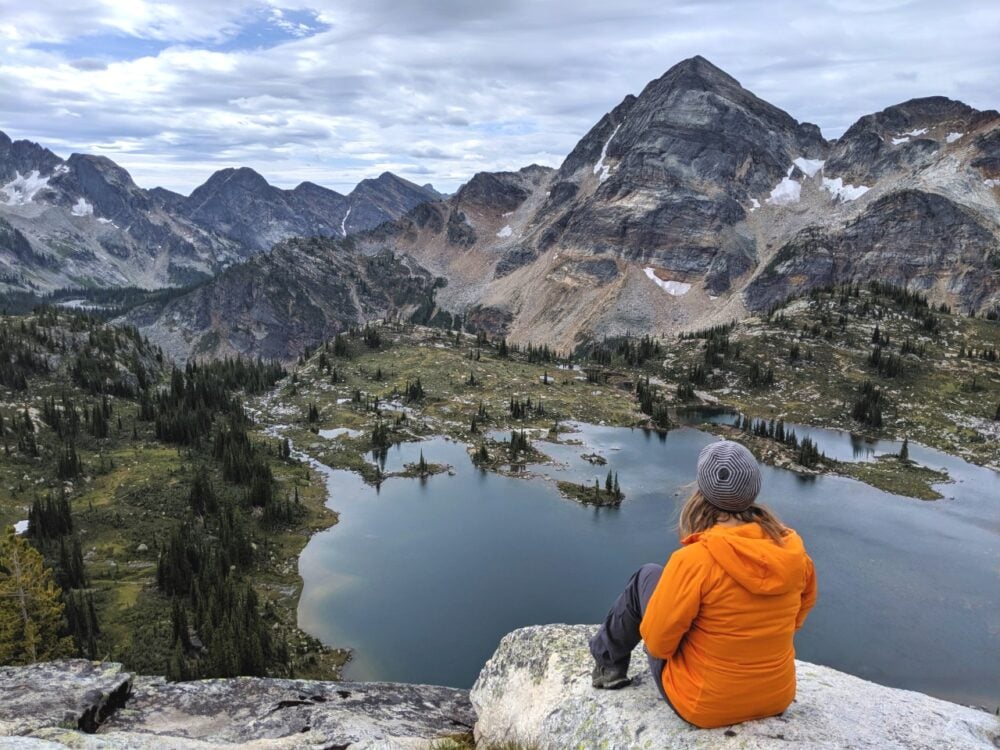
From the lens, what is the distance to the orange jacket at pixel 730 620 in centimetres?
808

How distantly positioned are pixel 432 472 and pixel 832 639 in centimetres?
4532

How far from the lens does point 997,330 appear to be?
365 feet

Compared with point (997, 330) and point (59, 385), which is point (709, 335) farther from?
point (59, 385)

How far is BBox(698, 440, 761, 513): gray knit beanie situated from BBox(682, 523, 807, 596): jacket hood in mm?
339

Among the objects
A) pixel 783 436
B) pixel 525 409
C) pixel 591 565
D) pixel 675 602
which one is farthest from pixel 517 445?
pixel 675 602

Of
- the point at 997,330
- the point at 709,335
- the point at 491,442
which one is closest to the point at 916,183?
the point at 997,330

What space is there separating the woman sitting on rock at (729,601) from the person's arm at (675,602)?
1 cm

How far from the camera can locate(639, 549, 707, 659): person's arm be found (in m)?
8.22

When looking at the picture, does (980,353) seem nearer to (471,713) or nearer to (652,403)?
(652,403)

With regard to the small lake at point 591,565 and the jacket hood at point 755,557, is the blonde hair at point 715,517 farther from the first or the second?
the small lake at point 591,565

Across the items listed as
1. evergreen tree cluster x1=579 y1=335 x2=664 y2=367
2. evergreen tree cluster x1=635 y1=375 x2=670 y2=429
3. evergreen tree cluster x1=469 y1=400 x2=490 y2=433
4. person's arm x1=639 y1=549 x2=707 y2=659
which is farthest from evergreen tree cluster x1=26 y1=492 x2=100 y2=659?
evergreen tree cluster x1=579 y1=335 x2=664 y2=367

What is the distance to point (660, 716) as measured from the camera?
9.70 meters

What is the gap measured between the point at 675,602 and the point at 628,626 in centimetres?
228

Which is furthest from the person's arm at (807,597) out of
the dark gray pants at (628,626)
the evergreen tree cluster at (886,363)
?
the evergreen tree cluster at (886,363)
